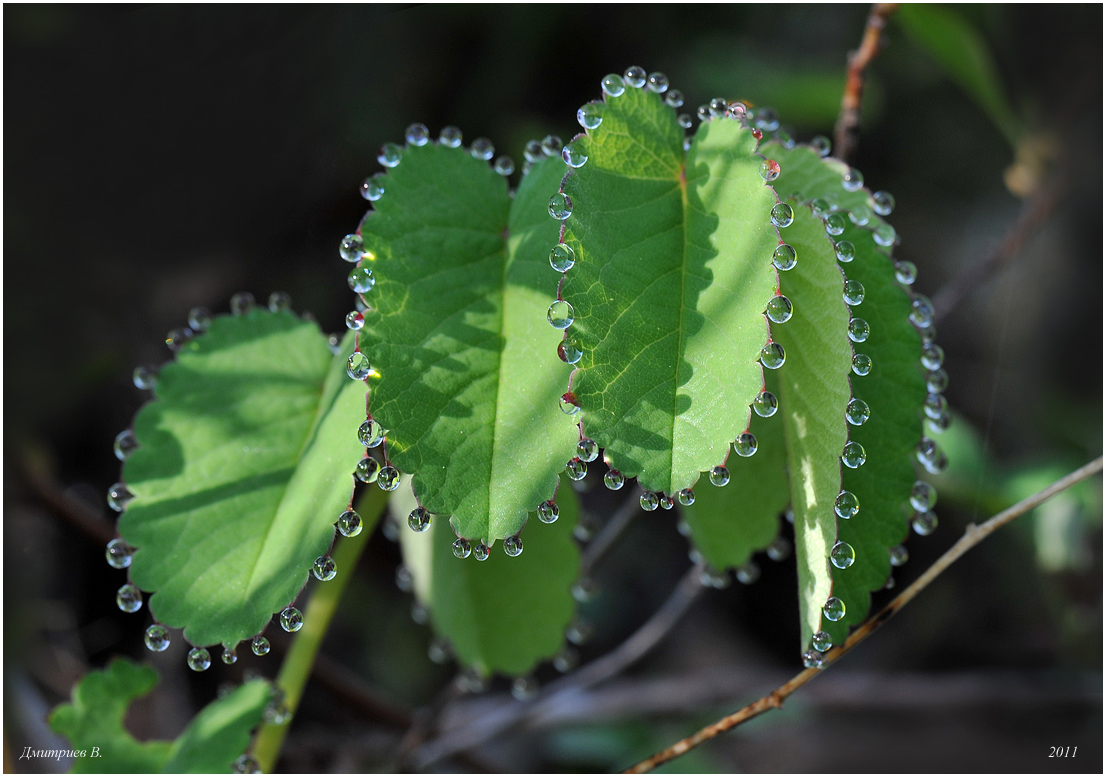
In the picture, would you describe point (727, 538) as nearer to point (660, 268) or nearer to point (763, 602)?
point (660, 268)

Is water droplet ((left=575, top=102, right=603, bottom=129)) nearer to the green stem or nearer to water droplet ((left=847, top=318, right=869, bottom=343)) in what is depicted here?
water droplet ((left=847, top=318, right=869, bottom=343))

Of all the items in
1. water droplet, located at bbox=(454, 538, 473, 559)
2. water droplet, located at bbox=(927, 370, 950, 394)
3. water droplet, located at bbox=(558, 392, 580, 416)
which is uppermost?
water droplet, located at bbox=(927, 370, 950, 394)

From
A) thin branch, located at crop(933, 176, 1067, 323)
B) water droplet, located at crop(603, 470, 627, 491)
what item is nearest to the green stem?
water droplet, located at crop(603, 470, 627, 491)

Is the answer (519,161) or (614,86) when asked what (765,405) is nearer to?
(614,86)

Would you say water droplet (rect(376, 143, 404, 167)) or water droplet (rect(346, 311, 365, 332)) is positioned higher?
water droplet (rect(376, 143, 404, 167))

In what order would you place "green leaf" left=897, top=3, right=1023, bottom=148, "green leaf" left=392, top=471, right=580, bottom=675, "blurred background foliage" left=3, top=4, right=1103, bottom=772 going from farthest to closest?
"blurred background foliage" left=3, top=4, right=1103, bottom=772, "green leaf" left=897, top=3, right=1023, bottom=148, "green leaf" left=392, top=471, right=580, bottom=675

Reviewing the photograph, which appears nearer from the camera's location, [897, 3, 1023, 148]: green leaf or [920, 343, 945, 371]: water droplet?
[920, 343, 945, 371]: water droplet
